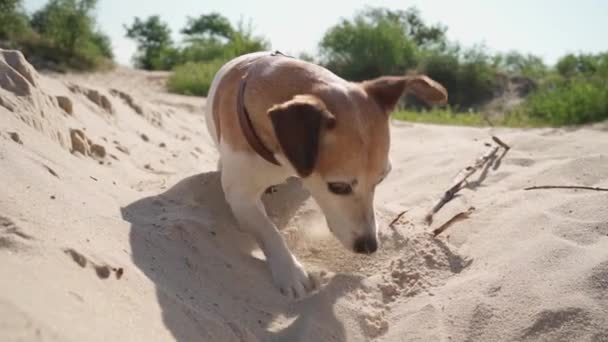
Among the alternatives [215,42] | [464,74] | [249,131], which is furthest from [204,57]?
[249,131]

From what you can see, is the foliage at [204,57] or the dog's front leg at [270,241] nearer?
the dog's front leg at [270,241]

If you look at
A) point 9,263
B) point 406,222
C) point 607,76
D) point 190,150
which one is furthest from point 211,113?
point 607,76

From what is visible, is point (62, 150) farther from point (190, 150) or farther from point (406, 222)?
point (190, 150)

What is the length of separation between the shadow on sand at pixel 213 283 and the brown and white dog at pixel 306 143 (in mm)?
115

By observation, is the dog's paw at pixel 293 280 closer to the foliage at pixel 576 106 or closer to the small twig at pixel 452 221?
the small twig at pixel 452 221

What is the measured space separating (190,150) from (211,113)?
195cm

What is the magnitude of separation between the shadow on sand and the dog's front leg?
0.19ft

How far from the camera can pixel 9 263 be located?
152 centimetres

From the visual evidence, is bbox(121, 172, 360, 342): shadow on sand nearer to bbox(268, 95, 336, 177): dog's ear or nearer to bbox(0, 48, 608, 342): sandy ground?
bbox(0, 48, 608, 342): sandy ground

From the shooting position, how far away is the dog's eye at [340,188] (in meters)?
2.43

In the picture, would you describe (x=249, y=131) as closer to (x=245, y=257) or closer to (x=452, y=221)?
(x=245, y=257)

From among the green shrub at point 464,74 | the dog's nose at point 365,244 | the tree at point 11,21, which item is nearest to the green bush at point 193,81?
the tree at point 11,21

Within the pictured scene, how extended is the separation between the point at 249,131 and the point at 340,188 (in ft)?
2.05

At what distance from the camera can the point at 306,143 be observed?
89.6 inches
